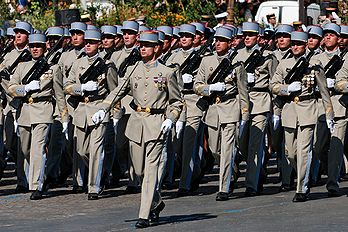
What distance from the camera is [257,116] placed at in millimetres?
17625

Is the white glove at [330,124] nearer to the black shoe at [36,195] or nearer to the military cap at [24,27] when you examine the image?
the black shoe at [36,195]

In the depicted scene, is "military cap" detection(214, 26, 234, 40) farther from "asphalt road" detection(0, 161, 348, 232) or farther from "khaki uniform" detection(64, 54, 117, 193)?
"asphalt road" detection(0, 161, 348, 232)

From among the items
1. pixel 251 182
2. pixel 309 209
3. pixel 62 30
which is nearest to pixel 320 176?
pixel 251 182

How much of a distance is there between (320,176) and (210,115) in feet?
6.82

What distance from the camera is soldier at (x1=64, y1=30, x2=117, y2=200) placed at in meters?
16.9

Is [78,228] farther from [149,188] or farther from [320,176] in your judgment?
[320,176]

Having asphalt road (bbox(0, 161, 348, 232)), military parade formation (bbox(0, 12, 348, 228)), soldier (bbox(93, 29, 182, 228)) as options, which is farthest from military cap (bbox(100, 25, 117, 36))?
soldier (bbox(93, 29, 182, 228))

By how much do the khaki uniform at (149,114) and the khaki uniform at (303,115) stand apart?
2.12 meters

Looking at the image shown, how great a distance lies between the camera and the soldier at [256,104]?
1725 centimetres

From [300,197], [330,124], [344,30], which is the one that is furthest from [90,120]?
[344,30]

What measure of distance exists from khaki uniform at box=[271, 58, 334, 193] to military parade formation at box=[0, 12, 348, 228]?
1cm

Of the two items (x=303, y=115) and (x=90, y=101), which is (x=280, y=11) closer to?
(x=90, y=101)

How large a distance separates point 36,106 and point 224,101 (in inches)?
92.6

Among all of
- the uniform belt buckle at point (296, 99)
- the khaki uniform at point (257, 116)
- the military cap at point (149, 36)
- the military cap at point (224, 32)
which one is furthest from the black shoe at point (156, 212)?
the military cap at point (224, 32)
